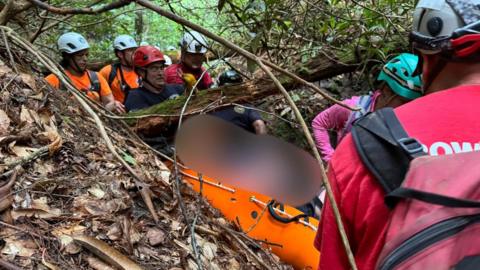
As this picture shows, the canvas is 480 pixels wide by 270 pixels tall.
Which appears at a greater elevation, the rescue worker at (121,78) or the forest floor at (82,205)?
the forest floor at (82,205)

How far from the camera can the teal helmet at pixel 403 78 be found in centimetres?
314

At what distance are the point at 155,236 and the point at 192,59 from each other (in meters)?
4.19

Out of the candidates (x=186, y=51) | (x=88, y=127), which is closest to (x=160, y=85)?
(x=186, y=51)

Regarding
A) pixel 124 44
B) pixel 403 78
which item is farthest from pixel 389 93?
pixel 124 44

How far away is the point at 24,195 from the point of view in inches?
80.2

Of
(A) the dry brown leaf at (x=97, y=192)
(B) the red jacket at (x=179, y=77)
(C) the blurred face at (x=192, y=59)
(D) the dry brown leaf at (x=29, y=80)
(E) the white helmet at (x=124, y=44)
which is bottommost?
(E) the white helmet at (x=124, y=44)

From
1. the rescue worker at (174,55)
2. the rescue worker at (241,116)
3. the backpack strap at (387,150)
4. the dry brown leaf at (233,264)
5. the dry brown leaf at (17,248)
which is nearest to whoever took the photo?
the backpack strap at (387,150)

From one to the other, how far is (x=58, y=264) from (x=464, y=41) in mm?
1617

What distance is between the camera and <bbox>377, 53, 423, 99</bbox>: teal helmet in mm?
3137

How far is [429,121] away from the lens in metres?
1.23

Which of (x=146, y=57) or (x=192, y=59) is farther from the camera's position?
(x=192, y=59)

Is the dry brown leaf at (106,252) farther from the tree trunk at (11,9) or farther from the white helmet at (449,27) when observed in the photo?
the tree trunk at (11,9)

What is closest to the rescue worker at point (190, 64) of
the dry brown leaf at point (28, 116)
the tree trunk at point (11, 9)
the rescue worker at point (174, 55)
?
the tree trunk at point (11, 9)

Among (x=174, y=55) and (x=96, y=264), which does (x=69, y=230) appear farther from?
(x=174, y=55)
